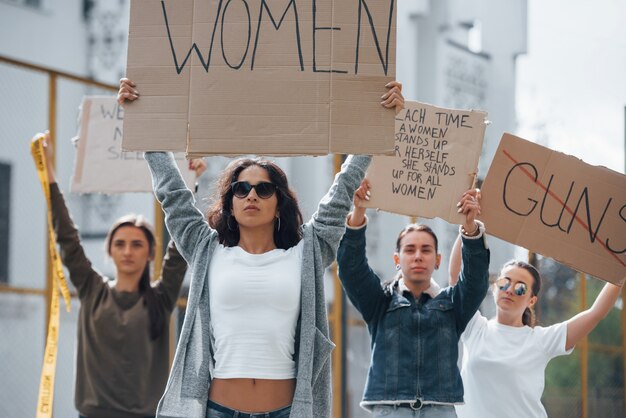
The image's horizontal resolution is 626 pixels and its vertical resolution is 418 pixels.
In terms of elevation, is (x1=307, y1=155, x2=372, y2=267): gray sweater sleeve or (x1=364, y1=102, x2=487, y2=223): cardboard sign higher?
(x1=364, y1=102, x2=487, y2=223): cardboard sign

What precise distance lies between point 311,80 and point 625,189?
2161mm

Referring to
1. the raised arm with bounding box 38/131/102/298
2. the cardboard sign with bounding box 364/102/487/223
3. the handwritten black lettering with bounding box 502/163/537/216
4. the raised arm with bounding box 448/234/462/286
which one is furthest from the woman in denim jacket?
the raised arm with bounding box 38/131/102/298

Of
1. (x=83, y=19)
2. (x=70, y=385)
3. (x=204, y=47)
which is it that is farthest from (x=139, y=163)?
(x=83, y=19)

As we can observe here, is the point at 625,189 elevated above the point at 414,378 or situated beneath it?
elevated above

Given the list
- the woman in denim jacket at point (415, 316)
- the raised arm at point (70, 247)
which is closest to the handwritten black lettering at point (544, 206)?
the woman in denim jacket at point (415, 316)

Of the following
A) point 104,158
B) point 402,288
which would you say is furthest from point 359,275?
point 104,158

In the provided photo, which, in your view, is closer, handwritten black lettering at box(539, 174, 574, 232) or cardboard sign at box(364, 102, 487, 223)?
cardboard sign at box(364, 102, 487, 223)

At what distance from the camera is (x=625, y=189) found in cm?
604

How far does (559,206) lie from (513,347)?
757 millimetres

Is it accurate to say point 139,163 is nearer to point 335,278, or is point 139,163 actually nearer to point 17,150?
point 335,278

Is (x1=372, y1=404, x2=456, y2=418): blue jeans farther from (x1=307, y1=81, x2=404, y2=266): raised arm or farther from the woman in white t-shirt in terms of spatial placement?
(x1=307, y1=81, x2=404, y2=266): raised arm

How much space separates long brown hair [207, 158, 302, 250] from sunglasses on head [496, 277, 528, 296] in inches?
63.7

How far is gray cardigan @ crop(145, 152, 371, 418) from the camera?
435 centimetres

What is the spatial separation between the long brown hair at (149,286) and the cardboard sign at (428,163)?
1.29 meters
